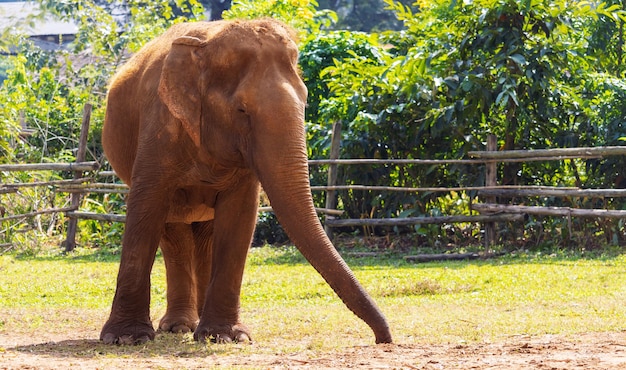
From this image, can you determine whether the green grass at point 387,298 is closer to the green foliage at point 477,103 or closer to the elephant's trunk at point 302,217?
the elephant's trunk at point 302,217

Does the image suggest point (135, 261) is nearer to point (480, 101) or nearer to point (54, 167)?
point (480, 101)

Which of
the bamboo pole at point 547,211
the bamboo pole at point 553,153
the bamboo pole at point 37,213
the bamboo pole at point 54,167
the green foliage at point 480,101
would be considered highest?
the green foliage at point 480,101

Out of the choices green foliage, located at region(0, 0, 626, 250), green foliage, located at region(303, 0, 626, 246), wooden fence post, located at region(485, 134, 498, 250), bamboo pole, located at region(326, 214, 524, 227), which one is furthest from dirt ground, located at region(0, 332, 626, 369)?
green foliage, located at region(303, 0, 626, 246)

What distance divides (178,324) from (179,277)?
1.31 ft

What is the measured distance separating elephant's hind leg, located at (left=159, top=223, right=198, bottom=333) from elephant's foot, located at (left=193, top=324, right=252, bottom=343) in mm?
714

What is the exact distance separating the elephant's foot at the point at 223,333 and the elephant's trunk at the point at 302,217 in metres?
1.21

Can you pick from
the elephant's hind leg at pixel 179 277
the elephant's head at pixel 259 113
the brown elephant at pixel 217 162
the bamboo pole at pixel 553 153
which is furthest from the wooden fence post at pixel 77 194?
the elephant's head at pixel 259 113

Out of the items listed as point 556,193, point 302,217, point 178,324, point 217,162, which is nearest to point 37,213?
point 556,193

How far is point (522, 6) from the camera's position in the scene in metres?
13.3

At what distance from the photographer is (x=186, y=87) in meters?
6.80

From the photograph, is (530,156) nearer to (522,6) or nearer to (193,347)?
(522,6)

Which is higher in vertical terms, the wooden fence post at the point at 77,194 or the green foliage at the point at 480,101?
the green foliage at the point at 480,101

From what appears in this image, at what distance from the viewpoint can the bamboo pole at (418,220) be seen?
13109 mm

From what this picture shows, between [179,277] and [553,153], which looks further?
[553,153]
